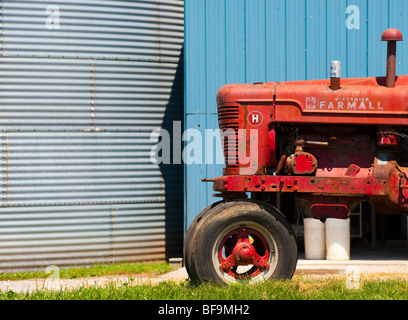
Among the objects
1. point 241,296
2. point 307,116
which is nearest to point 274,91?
point 307,116

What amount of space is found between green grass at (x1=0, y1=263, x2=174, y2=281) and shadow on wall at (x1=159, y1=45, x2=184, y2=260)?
0.54m

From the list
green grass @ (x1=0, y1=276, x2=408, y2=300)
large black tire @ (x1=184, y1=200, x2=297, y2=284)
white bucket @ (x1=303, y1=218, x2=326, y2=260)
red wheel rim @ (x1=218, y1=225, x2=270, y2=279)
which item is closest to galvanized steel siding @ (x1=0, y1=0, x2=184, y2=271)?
white bucket @ (x1=303, y1=218, x2=326, y2=260)

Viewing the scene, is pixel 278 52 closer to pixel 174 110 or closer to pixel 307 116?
pixel 174 110

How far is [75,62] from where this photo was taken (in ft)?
37.1

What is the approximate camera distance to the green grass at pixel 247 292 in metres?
6.12

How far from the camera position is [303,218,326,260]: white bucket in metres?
11.1

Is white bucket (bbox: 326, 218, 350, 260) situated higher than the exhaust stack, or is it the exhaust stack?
the exhaust stack

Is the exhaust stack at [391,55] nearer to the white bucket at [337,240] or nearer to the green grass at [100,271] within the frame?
the white bucket at [337,240]

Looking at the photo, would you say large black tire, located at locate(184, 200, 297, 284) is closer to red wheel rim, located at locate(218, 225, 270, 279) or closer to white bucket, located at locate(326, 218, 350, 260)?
red wheel rim, located at locate(218, 225, 270, 279)

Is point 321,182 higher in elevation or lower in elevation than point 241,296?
higher

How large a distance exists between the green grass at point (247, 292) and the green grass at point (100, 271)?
3833 mm

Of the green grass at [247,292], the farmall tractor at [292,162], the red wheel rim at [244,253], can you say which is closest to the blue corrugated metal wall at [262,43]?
the farmall tractor at [292,162]
